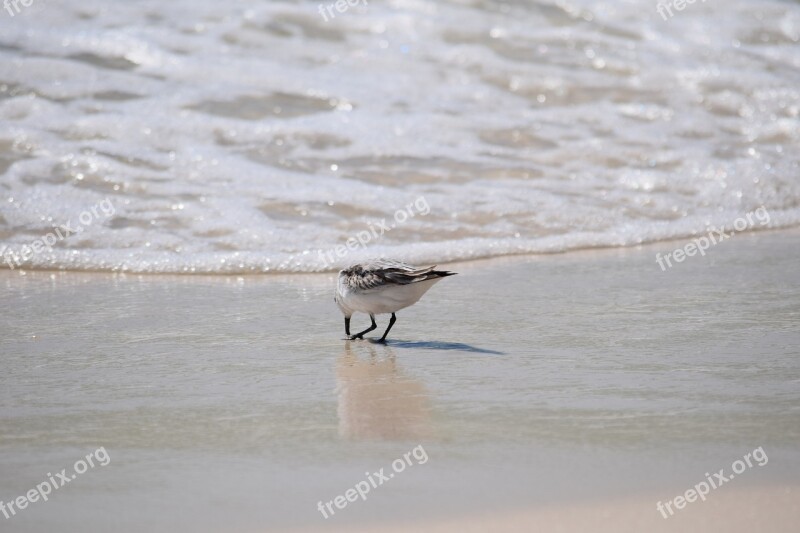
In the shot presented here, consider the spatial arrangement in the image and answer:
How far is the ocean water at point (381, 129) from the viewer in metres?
7.57

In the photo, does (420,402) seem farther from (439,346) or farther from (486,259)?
(486,259)

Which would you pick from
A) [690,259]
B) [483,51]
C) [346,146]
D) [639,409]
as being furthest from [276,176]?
[639,409]

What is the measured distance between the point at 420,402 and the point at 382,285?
3.45ft

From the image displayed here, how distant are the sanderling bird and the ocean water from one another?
1.67m

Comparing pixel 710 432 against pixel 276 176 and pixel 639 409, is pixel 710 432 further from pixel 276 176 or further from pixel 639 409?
pixel 276 176

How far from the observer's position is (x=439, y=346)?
16.7 feet

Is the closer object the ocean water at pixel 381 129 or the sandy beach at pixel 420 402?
the sandy beach at pixel 420 402

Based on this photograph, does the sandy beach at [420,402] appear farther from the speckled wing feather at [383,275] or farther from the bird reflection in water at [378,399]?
the speckled wing feather at [383,275]

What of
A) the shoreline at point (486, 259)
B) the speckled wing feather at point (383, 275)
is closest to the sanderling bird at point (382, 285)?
the speckled wing feather at point (383, 275)

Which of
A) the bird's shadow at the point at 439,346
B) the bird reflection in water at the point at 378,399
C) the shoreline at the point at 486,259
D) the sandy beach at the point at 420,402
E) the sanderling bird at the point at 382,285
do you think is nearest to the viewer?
the sandy beach at the point at 420,402

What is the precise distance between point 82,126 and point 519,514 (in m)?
7.19

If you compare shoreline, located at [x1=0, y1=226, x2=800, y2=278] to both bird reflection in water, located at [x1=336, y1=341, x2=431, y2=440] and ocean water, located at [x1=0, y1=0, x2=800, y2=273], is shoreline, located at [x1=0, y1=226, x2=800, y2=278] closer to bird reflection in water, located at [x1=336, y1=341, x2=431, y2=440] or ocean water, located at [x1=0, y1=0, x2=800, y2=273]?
ocean water, located at [x1=0, y1=0, x2=800, y2=273]

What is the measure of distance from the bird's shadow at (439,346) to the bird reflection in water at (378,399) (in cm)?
13

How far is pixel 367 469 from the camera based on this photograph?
3.49 m
